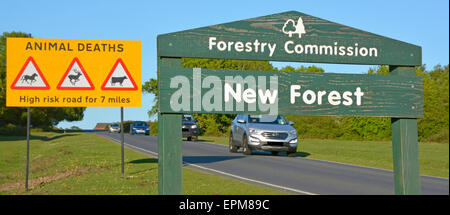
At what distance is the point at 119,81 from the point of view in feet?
35.9

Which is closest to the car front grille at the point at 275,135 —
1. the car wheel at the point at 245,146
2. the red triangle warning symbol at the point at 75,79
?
the car wheel at the point at 245,146

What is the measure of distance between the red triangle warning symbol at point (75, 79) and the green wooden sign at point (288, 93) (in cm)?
646

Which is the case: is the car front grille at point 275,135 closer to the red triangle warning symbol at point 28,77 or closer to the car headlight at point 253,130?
the car headlight at point 253,130

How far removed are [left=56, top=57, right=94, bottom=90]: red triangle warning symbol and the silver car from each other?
834 cm

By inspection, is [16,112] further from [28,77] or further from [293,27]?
[293,27]

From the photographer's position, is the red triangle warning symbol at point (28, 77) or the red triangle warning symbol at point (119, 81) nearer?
the red triangle warning symbol at point (28, 77)

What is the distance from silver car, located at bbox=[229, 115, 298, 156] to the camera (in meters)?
17.9

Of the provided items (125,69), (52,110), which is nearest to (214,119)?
(52,110)

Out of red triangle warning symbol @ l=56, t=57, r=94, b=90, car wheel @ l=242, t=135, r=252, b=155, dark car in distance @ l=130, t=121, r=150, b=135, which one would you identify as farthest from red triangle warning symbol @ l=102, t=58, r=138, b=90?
dark car in distance @ l=130, t=121, r=150, b=135

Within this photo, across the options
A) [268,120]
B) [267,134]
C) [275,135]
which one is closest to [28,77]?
[267,134]

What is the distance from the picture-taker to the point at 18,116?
60.2 meters

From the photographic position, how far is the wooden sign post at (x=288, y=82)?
436cm

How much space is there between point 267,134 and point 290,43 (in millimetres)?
13350

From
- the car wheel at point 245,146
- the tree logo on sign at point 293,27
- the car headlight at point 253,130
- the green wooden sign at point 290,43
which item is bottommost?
the car wheel at point 245,146
